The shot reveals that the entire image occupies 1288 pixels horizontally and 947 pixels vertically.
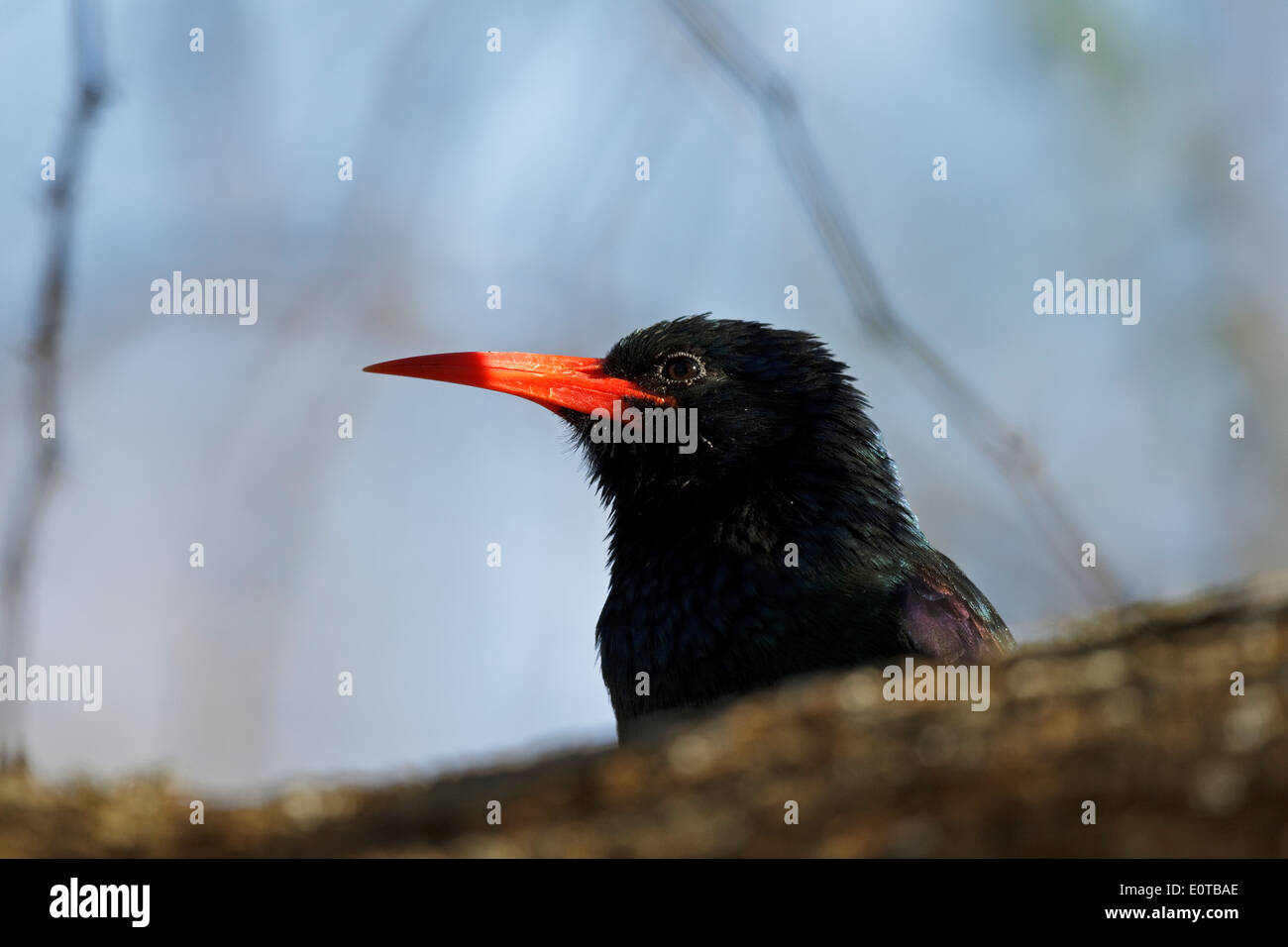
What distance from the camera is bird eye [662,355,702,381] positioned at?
209 inches

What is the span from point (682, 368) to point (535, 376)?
642mm

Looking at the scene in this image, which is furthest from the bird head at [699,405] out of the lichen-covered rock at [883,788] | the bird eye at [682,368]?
the lichen-covered rock at [883,788]

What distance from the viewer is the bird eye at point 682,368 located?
5.31 m

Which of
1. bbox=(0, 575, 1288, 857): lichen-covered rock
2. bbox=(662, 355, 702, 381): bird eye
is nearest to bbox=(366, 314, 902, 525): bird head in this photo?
bbox=(662, 355, 702, 381): bird eye

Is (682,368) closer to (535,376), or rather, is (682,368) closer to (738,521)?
(535,376)

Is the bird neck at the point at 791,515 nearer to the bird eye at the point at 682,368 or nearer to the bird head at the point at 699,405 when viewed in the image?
the bird head at the point at 699,405

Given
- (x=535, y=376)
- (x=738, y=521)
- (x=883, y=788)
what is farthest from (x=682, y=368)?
(x=883, y=788)

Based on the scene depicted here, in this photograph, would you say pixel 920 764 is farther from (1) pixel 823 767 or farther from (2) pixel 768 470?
(2) pixel 768 470

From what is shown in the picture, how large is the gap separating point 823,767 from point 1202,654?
630 mm

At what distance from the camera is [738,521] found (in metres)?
4.69

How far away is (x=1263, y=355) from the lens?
424 inches

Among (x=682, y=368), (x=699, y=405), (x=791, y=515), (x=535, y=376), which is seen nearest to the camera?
(x=791, y=515)

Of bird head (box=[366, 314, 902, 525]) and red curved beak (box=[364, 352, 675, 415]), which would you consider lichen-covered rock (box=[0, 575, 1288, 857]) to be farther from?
red curved beak (box=[364, 352, 675, 415])
